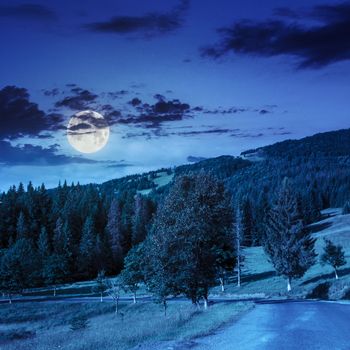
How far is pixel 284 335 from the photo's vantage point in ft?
56.2

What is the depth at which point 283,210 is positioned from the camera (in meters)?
61.8

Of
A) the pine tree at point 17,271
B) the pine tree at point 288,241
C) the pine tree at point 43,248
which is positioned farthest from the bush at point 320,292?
the pine tree at point 43,248

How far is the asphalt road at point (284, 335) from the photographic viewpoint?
14.8 metres

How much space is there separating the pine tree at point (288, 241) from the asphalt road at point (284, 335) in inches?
1365

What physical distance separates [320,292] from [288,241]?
11920 millimetres

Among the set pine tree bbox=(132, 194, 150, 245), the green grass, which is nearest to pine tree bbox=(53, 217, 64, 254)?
the green grass

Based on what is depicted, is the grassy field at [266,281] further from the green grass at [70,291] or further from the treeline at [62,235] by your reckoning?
the treeline at [62,235]

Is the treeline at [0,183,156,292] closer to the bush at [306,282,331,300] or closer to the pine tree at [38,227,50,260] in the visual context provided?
the pine tree at [38,227,50,260]

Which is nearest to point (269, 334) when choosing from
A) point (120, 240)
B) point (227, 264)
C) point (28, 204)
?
point (227, 264)

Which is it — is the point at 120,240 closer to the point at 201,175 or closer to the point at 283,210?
the point at 283,210

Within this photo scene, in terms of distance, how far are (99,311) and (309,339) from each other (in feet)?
160

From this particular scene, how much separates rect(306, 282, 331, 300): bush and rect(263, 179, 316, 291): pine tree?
678cm

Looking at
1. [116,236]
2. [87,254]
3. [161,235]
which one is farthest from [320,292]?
[116,236]

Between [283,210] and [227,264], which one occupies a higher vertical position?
[283,210]
